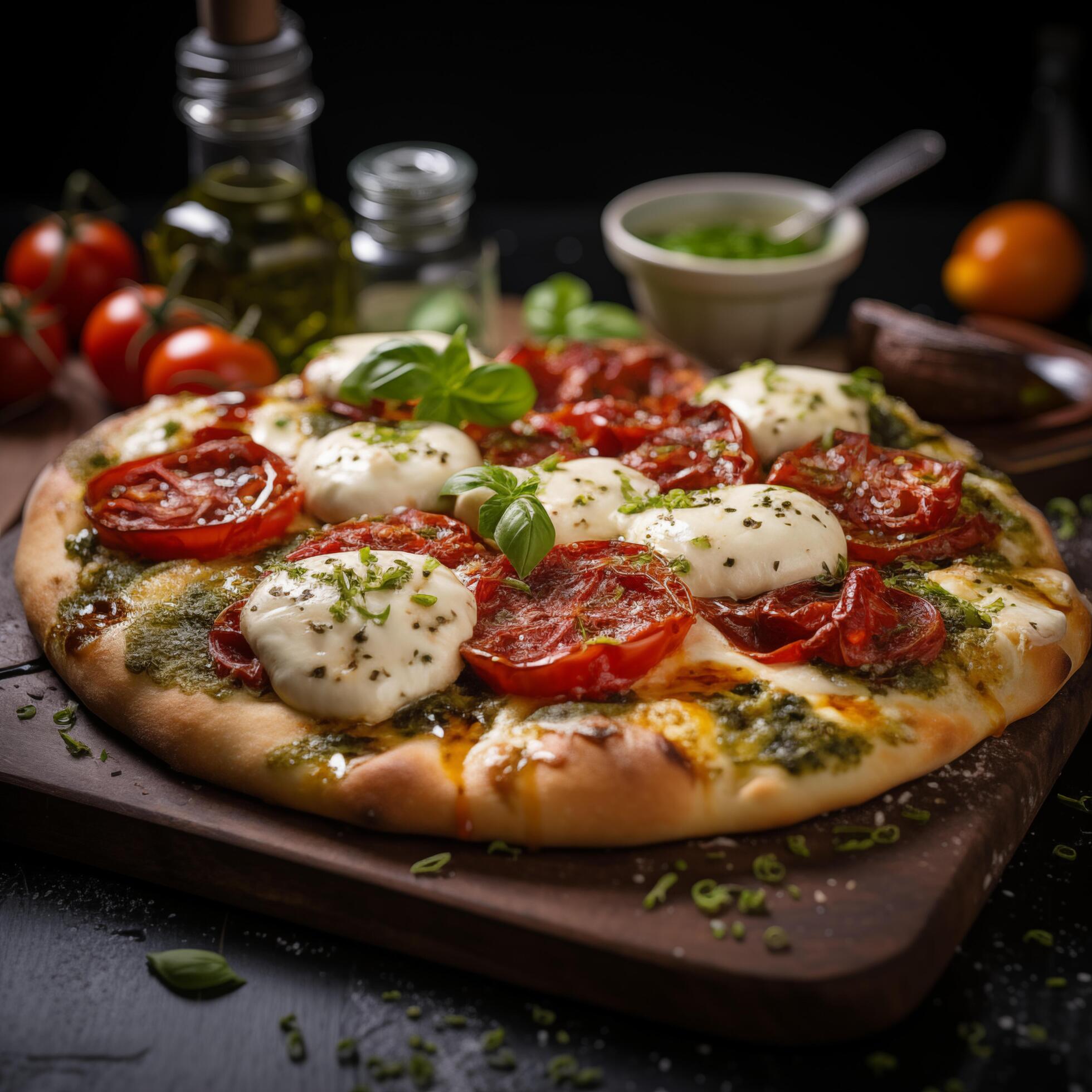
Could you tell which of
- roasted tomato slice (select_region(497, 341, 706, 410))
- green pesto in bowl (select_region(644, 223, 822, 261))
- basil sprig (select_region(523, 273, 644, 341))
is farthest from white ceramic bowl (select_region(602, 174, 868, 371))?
roasted tomato slice (select_region(497, 341, 706, 410))

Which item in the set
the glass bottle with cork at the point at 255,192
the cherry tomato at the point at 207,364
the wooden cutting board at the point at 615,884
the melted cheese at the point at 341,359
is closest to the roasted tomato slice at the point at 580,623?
the wooden cutting board at the point at 615,884

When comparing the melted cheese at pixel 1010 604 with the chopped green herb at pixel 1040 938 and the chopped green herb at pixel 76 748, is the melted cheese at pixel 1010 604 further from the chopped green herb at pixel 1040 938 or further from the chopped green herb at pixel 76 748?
the chopped green herb at pixel 76 748

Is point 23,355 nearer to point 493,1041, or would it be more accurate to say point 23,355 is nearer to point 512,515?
point 512,515

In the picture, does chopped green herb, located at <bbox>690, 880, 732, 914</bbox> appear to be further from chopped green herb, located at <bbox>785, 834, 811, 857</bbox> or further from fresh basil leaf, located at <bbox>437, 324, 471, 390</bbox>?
fresh basil leaf, located at <bbox>437, 324, 471, 390</bbox>

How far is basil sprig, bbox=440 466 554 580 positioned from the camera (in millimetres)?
2840

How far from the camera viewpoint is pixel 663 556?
295 cm

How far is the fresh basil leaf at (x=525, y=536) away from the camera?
284 centimetres

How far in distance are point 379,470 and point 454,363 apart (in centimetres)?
47

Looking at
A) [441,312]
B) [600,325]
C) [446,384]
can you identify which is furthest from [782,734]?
[441,312]

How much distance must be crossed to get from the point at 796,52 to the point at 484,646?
4797 millimetres

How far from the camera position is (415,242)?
16.3 ft

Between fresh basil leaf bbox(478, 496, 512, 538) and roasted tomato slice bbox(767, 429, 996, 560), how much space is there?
29.5 inches

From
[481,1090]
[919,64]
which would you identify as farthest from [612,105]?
[481,1090]

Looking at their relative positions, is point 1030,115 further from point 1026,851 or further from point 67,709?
point 67,709
